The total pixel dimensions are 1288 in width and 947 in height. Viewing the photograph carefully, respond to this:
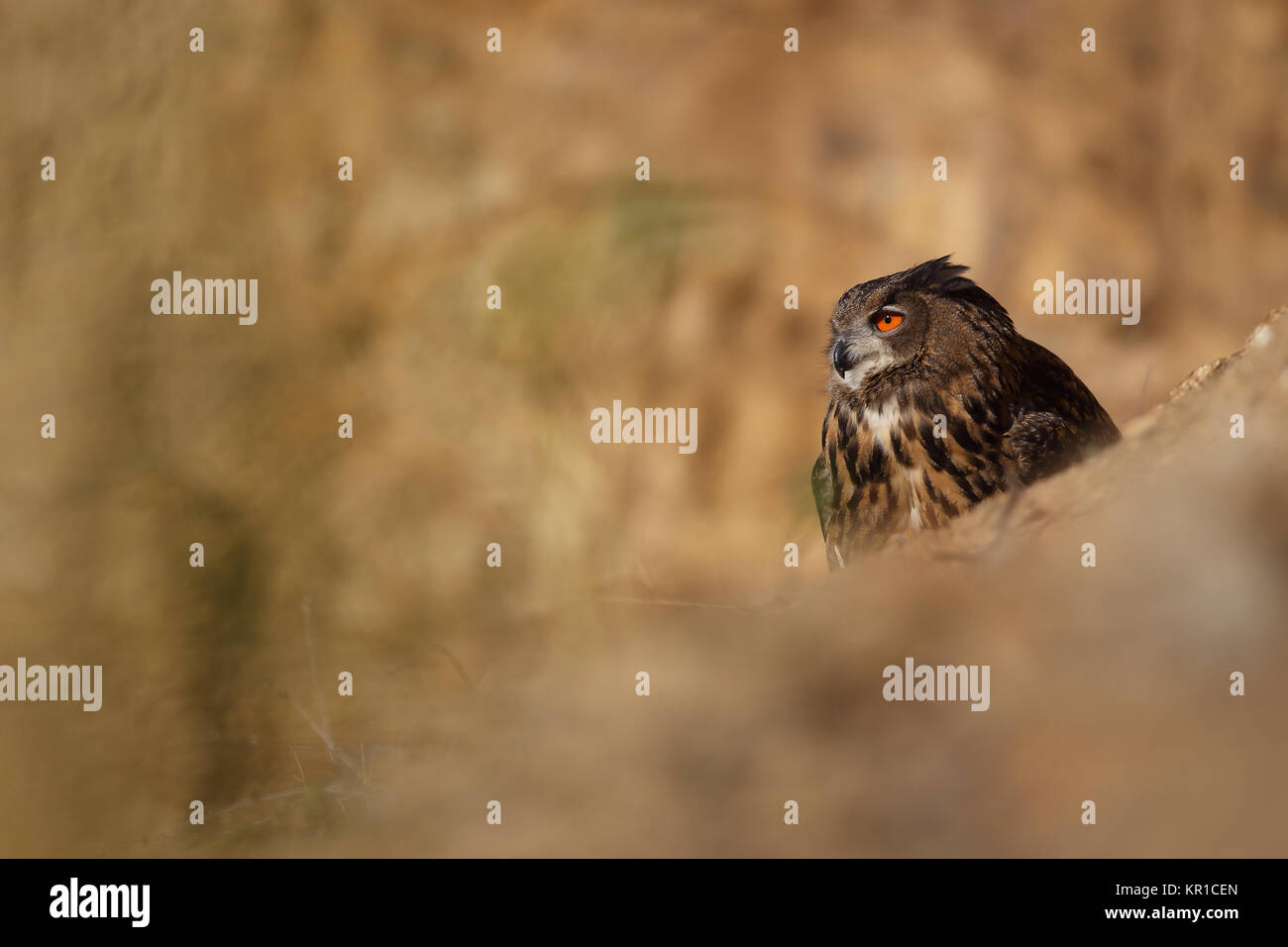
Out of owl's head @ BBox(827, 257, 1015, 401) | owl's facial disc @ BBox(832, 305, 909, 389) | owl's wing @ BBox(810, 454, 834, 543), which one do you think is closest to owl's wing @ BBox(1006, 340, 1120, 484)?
owl's head @ BBox(827, 257, 1015, 401)

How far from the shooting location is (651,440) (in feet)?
24.0

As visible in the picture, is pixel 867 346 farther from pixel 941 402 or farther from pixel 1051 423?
pixel 1051 423

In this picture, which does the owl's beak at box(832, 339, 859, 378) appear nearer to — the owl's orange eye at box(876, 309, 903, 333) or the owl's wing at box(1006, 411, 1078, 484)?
the owl's orange eye at box(876, 309, 903, 333)

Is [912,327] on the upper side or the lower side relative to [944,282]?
lower

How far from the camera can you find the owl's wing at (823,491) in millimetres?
4441

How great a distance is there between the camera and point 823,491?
451 cm

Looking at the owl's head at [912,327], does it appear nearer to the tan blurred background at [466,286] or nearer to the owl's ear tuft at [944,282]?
the owl's ear tuft at [944,282]

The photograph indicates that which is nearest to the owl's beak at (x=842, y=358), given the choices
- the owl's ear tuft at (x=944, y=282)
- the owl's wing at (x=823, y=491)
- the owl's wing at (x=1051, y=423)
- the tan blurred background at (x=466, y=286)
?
the owl's ear tuft at (x=944, y=282)

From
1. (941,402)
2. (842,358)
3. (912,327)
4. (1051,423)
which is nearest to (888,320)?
(912,327)

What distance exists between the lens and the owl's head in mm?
3936

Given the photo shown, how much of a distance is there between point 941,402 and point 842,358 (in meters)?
0.41

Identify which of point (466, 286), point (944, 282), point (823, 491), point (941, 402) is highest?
point (466, 286)

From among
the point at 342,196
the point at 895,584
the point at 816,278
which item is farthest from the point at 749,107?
the point at 895,584

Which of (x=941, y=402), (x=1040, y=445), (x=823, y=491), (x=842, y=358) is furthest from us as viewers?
(x=823, y=491)
